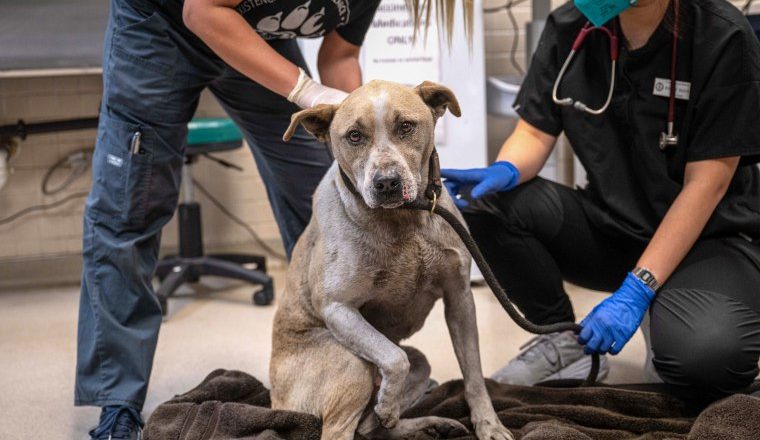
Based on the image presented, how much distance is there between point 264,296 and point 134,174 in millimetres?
1369

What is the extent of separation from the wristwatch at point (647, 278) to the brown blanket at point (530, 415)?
0.24 metres

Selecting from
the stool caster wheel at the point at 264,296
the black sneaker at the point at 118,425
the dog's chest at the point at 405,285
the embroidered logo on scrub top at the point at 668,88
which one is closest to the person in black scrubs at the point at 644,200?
the embroidered logo on scrub top at the point at 668,88

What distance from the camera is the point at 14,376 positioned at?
250cm

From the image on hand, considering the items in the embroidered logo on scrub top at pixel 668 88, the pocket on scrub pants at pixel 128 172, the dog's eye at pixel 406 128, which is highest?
the dog's eye at pixel 406 128

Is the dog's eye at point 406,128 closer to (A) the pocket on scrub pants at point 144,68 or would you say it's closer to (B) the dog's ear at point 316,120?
(B) the dog's ear at point 316,120

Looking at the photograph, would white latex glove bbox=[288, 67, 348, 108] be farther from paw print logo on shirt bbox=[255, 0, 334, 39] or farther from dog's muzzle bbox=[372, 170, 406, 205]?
dog's muzzle bbox=[372, 170, 406, 205]

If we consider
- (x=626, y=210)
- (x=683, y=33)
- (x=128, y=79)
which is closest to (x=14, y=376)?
(x=128, y=79)

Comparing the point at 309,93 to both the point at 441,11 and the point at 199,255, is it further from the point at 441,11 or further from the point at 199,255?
the point at 199,255

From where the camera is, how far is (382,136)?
5.16 feet

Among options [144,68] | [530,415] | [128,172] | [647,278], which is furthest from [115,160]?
[647,278]

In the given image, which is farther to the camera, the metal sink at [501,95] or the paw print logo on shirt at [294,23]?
the metal sink at [501,95]

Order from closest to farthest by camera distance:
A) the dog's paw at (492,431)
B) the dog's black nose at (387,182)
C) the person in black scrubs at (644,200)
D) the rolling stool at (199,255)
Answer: the dog's black nose at (387,182) < the dog's paw at (492,431) < the person in black scrubs at (644,200) < the rolling stool at (199,255)

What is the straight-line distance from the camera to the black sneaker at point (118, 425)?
189cm

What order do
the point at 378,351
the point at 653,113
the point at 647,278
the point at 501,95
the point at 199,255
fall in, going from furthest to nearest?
the point at 199,255 < the point at 501,95 < the point at 653,113 < the point at 647,278 < the point at 378,351
